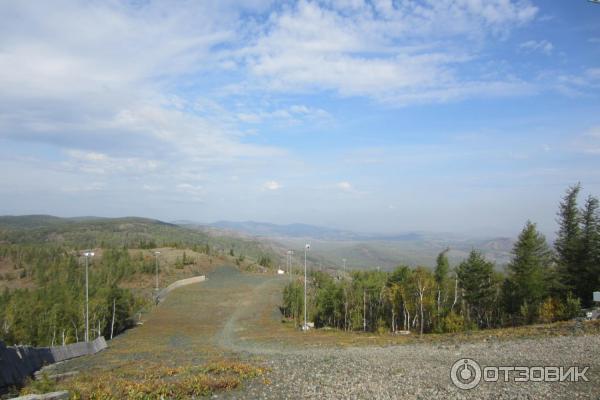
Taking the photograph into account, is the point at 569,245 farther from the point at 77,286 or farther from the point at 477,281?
the point at 77,286

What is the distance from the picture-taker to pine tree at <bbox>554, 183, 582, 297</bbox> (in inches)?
1620

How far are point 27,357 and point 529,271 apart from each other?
41892 millimetres

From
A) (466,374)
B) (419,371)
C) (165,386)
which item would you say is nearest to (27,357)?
(165,386)

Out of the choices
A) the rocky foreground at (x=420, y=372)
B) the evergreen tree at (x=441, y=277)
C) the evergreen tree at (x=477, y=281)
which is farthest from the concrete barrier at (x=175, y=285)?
the rocky foreground at (x=420, y=372)

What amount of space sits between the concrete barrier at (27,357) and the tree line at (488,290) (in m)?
29.0

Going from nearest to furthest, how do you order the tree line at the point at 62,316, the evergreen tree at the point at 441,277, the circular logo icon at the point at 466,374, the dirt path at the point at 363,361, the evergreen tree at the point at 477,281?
the dirt path at the point at 363,361 → the circular logo icon at the point at 466,374 → the evergreen tree at the point at 477,281 → the tree line at the point at 62,316 → the evergreen tree at the point at 441,277

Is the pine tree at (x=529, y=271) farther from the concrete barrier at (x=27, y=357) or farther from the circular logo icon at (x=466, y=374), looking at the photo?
the concrete barrier at (x=27, y=357)

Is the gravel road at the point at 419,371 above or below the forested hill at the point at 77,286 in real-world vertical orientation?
above

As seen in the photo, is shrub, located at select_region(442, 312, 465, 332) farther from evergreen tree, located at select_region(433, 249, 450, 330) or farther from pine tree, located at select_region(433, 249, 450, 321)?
pine tree, located at select_region(433, 249, 450, 321)

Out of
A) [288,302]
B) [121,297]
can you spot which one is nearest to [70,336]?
[121,297]

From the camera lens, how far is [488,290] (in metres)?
46.3

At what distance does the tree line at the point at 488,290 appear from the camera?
4078 cm

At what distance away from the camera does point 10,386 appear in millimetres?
16812

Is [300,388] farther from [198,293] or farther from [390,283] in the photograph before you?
[198,293]
